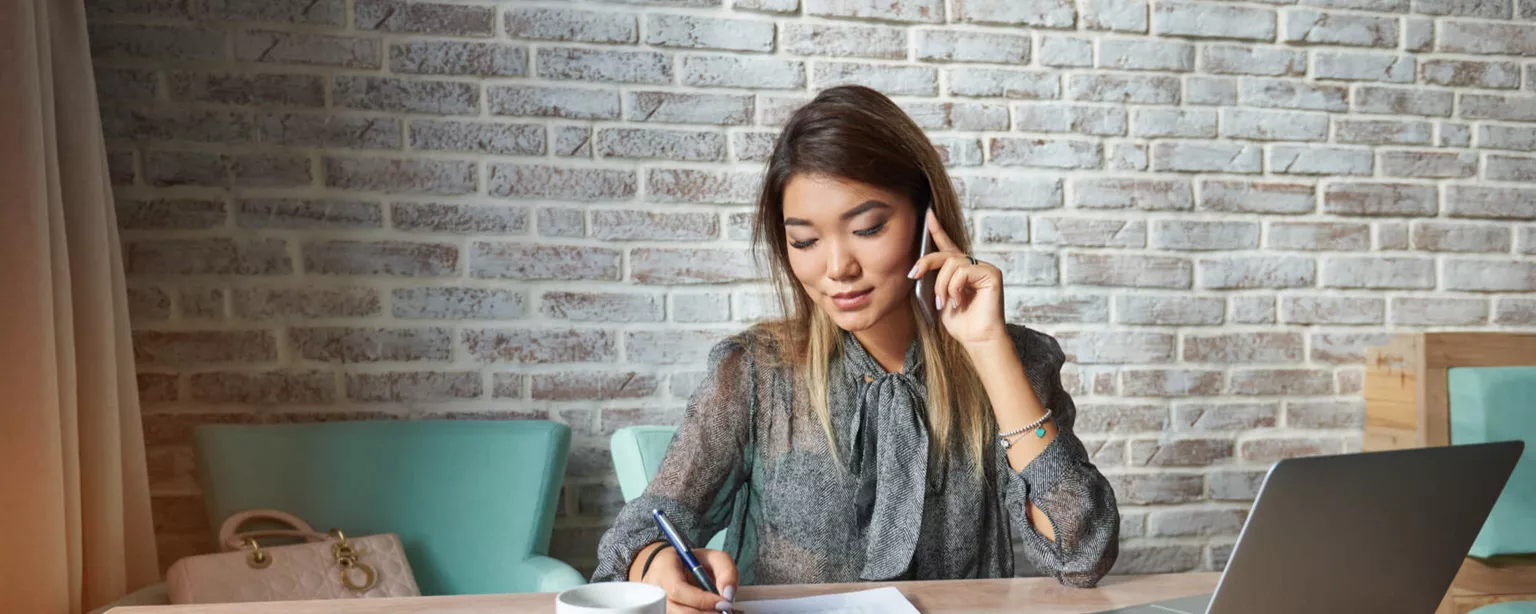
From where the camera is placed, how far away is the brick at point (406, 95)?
2.05 metres

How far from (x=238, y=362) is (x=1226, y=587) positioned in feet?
5.99

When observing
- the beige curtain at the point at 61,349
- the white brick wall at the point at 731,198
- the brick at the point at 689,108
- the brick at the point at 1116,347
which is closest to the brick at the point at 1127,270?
the white brick wall at the point at 731,198

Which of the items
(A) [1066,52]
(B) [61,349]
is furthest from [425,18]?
(A) [1066,52]

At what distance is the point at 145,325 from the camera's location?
200 centimetres

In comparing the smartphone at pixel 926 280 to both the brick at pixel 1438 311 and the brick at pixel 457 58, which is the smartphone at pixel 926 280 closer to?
the brick at pixel 457 58

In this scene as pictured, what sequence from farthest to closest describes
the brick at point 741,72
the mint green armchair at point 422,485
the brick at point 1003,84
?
1. the brick at point 1003,84
2. the brick at point 741,72
3. the mint green armchair at point 422,485

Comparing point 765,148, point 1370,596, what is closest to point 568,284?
point 765,148

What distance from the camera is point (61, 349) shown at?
60.8 inches

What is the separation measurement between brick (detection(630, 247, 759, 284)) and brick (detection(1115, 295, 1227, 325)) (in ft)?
2.72

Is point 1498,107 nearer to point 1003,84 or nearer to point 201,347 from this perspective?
point 1003,84

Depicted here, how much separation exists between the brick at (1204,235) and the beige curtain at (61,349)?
2.03 meters

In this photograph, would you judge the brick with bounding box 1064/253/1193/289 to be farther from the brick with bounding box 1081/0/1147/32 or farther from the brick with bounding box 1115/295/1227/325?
the brick with bounding box 1081/0/1147/32

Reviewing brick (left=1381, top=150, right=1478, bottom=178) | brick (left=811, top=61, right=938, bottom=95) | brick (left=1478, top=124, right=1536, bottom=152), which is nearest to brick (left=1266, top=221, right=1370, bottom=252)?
brick (left=1381, top=150, right=1478, bottom=178)

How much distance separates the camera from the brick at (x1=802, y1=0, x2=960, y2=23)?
7.32ft
